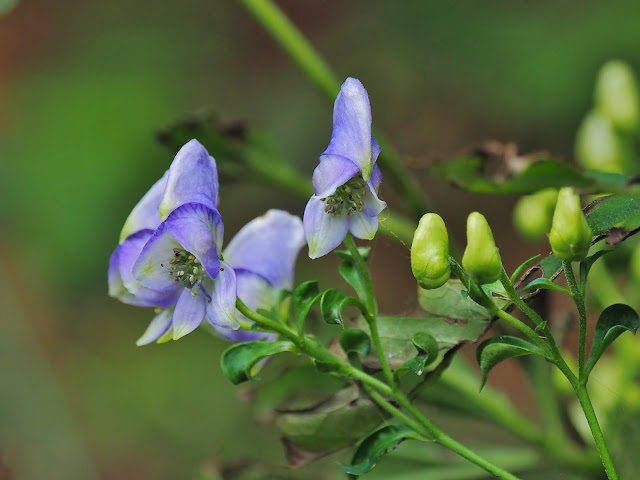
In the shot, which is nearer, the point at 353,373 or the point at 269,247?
the point at 353,373

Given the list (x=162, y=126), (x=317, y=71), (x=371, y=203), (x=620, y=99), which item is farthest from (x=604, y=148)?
(x=162, y=126)

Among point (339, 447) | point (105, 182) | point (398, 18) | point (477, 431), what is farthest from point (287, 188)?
point (398, 18)

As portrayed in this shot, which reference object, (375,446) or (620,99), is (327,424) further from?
(620,99)

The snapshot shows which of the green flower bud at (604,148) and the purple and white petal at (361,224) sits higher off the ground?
the purple and white petal at (361,224)

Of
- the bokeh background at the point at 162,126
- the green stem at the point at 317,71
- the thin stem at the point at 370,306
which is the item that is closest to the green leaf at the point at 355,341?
the thin stem at the point at 370,306

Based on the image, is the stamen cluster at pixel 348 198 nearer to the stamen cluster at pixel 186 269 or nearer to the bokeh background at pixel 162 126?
the stamen cluster at pixel 186 269

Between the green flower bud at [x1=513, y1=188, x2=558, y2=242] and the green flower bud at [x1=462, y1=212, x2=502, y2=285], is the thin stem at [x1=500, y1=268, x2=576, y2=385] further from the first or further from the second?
the green flower bud at [x1=513, y1=188, x2=558, y2=242]
